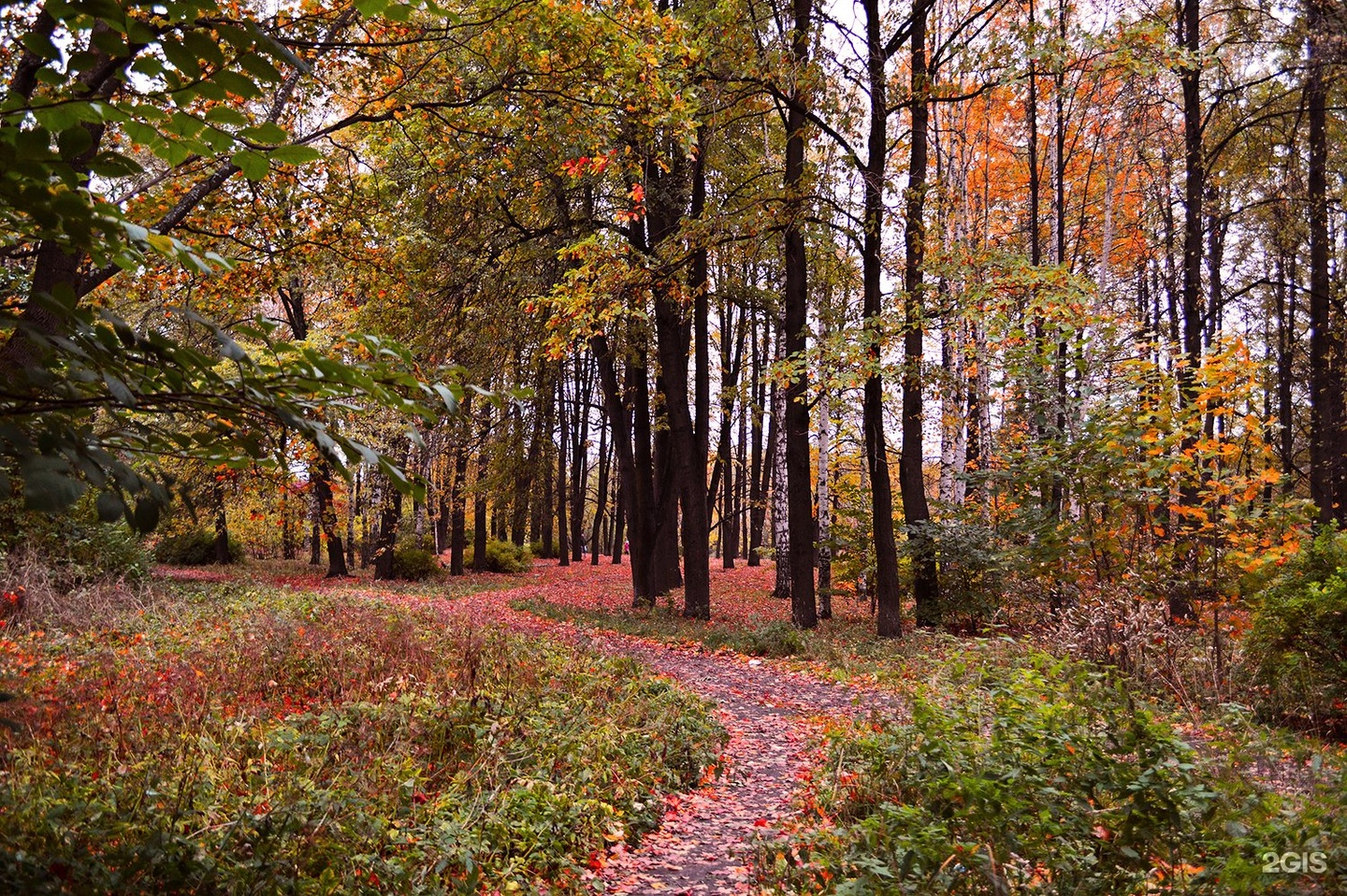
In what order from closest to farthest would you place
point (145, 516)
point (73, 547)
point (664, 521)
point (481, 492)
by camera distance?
point (145, 516) → point (73, 547) → point (664, 521) → point (481, 492)

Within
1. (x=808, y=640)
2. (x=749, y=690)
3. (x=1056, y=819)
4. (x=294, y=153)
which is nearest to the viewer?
(x=294, y=153)

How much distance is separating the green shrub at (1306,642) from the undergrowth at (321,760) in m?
4.97

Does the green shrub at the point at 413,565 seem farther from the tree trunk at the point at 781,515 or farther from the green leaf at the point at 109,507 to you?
the green leaf at the point at 109,507

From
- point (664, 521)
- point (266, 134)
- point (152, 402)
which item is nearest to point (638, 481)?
point (664, 521)

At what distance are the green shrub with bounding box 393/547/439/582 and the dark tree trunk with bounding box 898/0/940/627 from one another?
559 inches

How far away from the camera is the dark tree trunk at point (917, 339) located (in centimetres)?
1050

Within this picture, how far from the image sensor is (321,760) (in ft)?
14.1

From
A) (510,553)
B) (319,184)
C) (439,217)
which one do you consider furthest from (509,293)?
(510,553)

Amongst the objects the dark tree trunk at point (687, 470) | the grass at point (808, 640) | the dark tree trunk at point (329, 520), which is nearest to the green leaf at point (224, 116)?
the grass at point (808, 640)

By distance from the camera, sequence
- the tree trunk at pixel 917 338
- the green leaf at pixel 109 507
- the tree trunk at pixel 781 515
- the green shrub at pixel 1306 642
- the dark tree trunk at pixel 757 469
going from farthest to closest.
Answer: the dark tree trunk at pixel 757 469, the tree trunk at pixel 781 515, the tree trunk at pixel 917 338, the green shrub at pixel 1306 642, the green leaf at pixel 109 507

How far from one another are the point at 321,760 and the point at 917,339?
1013 centimetres
